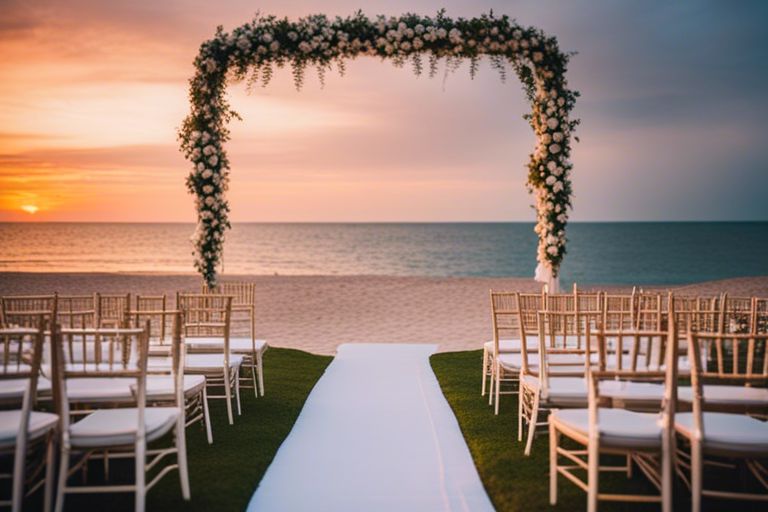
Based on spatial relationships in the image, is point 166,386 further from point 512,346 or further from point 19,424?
point 512,346

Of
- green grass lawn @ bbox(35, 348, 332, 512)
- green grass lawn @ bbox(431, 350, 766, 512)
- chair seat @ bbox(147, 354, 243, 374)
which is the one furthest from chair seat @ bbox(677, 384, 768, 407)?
chair seat @ bbox(147, 354, 243, 374)

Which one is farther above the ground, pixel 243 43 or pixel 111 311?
pixel 243 43

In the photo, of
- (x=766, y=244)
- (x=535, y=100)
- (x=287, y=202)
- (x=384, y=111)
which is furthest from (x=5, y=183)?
(x=766, y=244)

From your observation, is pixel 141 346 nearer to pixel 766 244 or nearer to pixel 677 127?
pixel 677 127

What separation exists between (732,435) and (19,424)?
344 cm

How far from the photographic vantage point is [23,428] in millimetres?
2943

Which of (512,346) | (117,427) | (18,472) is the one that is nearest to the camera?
(18,472)

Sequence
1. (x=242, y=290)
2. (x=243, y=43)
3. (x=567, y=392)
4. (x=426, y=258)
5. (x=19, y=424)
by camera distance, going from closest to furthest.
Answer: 1. (x=19, y=424)
2. (x=567, y=392)
3. (x=242, y=290)
4. (x=243, y=43)
5. (x=426, y=258)

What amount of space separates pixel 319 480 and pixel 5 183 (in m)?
26.7

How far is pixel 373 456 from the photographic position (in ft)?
14.1

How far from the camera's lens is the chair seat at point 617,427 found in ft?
9.73

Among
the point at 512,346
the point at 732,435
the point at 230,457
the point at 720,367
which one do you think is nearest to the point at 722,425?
the point at 732,435

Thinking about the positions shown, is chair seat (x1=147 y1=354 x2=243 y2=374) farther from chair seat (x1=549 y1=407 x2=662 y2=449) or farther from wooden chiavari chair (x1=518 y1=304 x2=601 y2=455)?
chair seat (x1=549 y1=407 x2=662 y2=449)

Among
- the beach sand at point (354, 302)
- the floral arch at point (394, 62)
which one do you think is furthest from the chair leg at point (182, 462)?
the beach sand at point (354, 302)
